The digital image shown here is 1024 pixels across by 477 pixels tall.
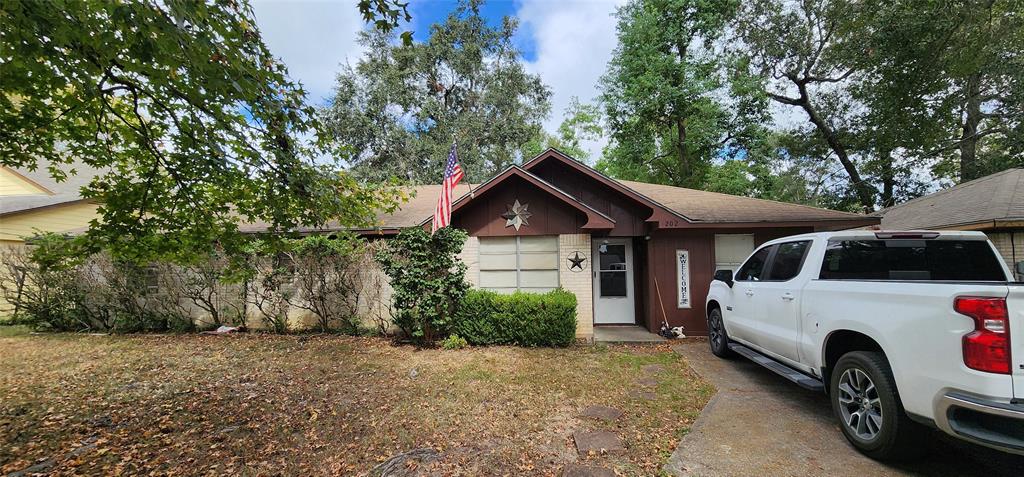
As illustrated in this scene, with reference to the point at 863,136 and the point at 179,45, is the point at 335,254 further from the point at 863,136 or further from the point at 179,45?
the point at 863,136

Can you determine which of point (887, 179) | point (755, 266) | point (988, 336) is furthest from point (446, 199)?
point (887, 179)

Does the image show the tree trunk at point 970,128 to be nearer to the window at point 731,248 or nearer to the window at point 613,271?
the window at point 731,248

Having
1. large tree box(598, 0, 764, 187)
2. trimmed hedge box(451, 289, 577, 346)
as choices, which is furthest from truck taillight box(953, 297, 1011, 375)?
large tree box(598, 0, 764, 187)

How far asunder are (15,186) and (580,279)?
2127 cm

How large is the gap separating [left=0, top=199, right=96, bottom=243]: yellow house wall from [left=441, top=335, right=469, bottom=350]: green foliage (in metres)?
13.5

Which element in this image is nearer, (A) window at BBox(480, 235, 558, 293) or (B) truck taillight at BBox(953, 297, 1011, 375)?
(B) truck taillight at BBox(953, 297, 1011, 375)

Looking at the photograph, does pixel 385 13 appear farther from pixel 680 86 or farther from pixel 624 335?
pixel 680 86

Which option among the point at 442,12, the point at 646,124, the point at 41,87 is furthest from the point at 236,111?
the point at 442,12

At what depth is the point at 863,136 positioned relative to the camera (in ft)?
55.6

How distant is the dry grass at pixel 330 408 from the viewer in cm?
366

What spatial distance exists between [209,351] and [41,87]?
5.88 m

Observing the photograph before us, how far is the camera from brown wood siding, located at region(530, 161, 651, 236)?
912 centimetres

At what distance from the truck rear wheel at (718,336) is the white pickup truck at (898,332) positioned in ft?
4.13

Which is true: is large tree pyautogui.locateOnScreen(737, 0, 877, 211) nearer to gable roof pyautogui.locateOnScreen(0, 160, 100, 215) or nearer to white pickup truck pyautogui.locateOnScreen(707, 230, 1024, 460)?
white pickup truck pyautogui.locateOnScreen(707, 230, 1024, 460)
